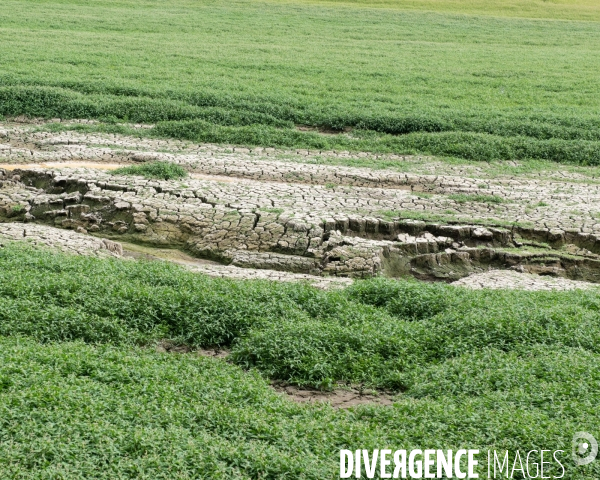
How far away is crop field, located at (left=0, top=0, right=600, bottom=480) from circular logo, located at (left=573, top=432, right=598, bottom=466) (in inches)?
2.7

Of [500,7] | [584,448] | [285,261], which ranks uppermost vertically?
[500,7]

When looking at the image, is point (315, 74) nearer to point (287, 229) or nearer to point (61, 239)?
point (287, 229)

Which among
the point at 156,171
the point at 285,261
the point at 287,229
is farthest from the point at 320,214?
the point at 156,171

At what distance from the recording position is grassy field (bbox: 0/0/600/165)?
17.1 meters

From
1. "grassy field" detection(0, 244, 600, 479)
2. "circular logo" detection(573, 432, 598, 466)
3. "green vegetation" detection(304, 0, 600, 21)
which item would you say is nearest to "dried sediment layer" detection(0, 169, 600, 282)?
"grassy field" detection(0, 244, 600, 479)

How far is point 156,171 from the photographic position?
44.0 ft

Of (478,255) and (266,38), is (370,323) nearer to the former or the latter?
(478,255)

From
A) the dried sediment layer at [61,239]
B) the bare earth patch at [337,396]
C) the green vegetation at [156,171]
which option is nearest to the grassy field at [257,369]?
the bare earth patch at [337,396]

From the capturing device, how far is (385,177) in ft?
47.1

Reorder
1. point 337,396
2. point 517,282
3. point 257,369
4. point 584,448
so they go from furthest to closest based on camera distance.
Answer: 1. point 517,282
2. point 257,369
3. point 337,396
4. point 584,448

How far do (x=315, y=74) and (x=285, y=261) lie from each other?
12.9m

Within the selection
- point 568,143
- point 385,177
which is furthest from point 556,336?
point 568,143

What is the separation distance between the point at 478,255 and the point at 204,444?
670cm

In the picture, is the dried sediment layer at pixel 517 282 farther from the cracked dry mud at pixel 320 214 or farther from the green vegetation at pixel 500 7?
the green vegetation at pixel 500 7
